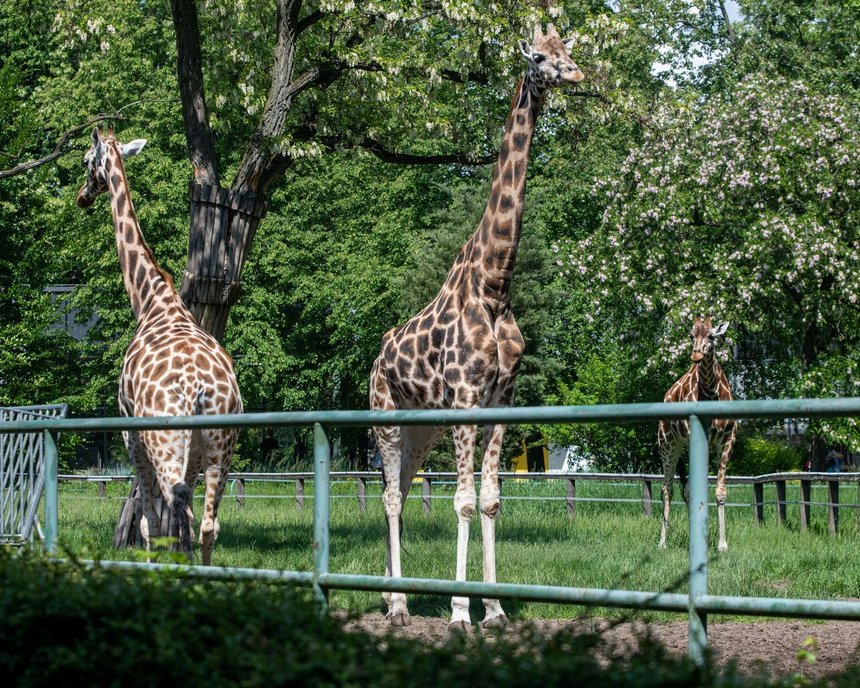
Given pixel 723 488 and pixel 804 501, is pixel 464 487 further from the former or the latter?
pixel 804 501

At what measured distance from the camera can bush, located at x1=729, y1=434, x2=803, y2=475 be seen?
30.3m

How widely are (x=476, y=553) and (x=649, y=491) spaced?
7469 mm

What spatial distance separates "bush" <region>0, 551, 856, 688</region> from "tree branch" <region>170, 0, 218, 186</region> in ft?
35.2

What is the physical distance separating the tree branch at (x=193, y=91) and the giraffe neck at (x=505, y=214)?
231 inches

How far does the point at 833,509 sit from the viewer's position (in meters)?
14.2

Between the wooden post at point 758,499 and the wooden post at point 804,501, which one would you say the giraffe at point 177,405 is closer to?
the wooden post at point 804,501

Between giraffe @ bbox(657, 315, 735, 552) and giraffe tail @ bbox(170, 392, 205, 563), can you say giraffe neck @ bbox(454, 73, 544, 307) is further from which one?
giraffe @ bbox(657, 315, 735, 552)

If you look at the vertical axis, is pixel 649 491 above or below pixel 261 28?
below

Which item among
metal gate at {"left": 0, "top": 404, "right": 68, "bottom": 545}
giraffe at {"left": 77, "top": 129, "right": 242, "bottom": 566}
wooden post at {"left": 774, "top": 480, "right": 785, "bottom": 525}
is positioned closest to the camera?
metal gate at {"left": 0, "top": 404, "right": 68, "bottom": 545}

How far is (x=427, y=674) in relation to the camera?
306 centimetres

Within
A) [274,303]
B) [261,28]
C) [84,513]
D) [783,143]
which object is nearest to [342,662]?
[261,28]

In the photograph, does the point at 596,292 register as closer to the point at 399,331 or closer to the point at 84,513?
the point at 84,513

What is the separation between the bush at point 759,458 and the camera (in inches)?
1192

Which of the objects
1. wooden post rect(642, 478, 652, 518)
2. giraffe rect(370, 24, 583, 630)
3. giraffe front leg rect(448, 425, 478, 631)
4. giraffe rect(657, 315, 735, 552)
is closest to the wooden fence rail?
wooden post rect(642, 478, 652, 518)
